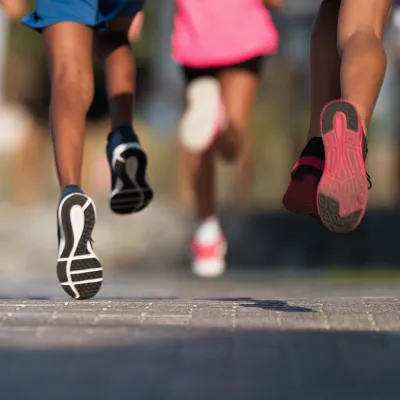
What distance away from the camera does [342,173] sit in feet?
11.5

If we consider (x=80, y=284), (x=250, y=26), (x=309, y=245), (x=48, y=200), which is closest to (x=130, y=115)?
Answer: (x=80, y=284)

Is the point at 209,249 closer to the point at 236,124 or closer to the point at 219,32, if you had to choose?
the point at 236,124

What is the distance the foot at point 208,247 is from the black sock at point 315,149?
3533 millimetres

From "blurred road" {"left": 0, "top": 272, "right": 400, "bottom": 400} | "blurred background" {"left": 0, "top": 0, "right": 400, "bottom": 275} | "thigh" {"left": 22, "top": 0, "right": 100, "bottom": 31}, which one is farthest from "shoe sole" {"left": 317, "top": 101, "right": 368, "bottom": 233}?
"blurred background" {"left": 0, "top": 0, "right": 400, "bottom": 275}

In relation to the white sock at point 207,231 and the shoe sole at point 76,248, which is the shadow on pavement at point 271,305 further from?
the white sock at point 207,231

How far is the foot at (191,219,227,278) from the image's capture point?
747 cm

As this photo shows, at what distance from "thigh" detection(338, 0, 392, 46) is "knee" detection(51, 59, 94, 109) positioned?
1017 millimetres

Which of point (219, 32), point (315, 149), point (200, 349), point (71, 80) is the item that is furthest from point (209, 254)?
point (200, 349)

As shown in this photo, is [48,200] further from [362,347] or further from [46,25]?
[362,347]

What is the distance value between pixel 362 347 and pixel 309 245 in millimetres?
7559

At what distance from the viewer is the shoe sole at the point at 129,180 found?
470 cm

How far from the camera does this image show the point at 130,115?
4887mm

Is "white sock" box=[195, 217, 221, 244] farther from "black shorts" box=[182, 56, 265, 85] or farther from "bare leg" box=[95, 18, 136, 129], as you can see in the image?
"bare leg" box=[95, 18, 136, 129]

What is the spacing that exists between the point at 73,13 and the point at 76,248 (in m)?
0.91
